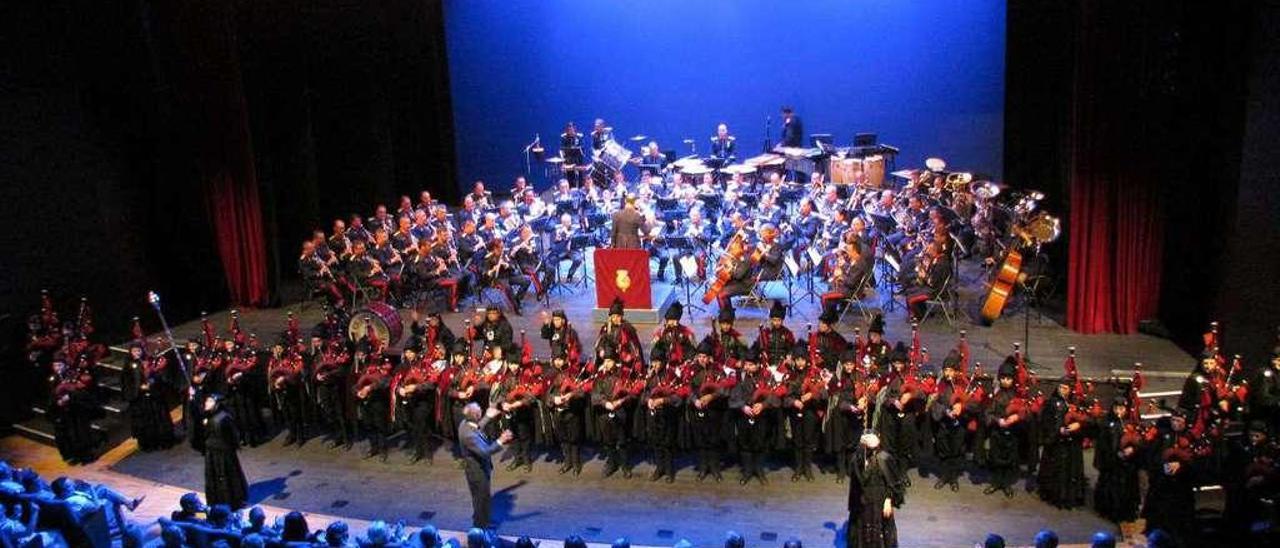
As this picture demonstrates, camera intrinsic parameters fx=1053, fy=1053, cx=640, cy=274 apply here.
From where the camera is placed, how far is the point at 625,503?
11.9m

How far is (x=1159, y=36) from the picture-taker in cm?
1368

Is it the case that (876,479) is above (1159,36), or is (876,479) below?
below

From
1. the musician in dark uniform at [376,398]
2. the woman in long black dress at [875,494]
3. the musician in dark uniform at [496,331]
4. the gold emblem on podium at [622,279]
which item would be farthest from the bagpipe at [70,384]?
the woman in long black dress at [875,494]

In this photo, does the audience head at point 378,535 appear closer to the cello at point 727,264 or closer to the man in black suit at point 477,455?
the man in black suit at point 477,455

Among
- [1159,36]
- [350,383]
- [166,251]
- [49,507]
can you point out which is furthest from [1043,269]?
[166,251]

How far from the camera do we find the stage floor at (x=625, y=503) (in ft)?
36.1

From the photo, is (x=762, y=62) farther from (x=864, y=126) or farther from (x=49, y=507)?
(x=49, y=507)

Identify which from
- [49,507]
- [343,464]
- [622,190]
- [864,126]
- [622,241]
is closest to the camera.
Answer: [49,507]

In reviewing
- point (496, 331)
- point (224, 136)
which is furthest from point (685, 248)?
point (224, 136)

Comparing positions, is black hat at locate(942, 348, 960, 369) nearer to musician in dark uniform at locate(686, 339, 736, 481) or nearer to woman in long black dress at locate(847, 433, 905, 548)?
woman in long black dress at locate(847, 433, 905, 548)

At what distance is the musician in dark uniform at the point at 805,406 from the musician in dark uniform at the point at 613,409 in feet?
6.12

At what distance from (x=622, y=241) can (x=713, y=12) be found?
7.63 metres

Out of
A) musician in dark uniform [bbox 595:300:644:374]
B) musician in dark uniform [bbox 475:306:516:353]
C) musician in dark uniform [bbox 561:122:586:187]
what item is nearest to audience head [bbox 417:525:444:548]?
musician in dark uniform [bbox 595:300:644:374]

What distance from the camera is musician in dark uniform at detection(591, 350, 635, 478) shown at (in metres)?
12.3
